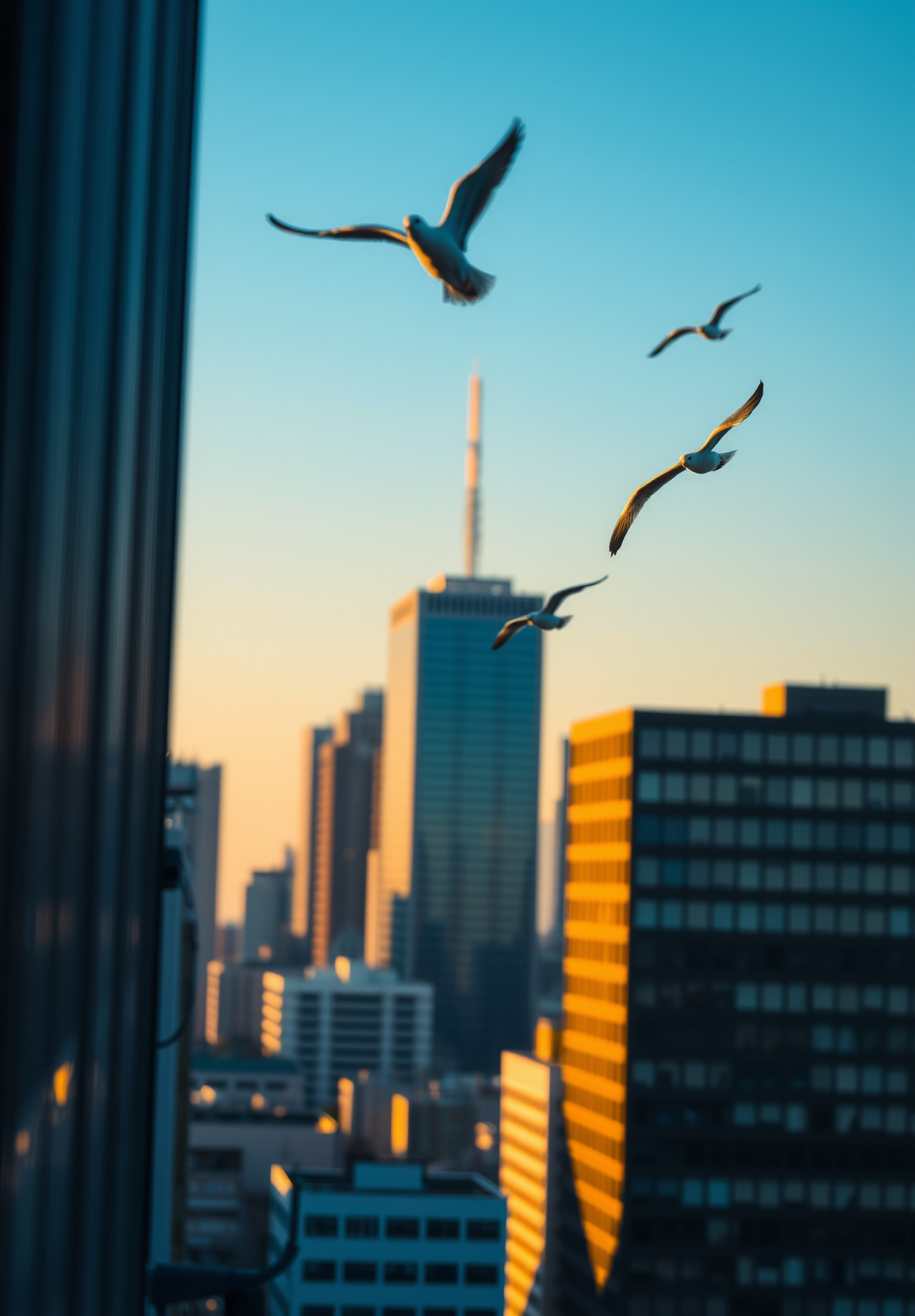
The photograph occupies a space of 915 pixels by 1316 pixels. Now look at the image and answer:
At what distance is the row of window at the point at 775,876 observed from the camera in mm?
126375

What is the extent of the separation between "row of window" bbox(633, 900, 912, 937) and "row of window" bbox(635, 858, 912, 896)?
1275mm

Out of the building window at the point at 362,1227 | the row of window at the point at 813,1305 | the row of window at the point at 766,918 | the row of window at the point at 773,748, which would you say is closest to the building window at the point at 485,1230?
the building window at the point at 362,1227

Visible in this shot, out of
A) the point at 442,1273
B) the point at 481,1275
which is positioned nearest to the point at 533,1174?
the point at 481,1275

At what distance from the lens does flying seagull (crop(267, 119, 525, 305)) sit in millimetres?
10109

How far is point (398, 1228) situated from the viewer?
331 feet

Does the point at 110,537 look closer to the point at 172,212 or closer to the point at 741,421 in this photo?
the point at 741,421

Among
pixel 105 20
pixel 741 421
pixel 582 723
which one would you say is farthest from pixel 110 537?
pixel 582 723

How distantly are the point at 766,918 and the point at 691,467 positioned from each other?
4712 inches

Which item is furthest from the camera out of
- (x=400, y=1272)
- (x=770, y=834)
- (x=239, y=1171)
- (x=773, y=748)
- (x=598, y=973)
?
(x=239, y=1171)

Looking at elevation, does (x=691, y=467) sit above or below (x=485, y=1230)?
above

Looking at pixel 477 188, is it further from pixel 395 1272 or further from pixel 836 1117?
pixel 836 1117

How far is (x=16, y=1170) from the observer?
827 cm

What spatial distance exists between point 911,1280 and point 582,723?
157ft

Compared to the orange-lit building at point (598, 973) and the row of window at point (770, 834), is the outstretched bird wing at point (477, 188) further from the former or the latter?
the row of window at point (770, 834)
